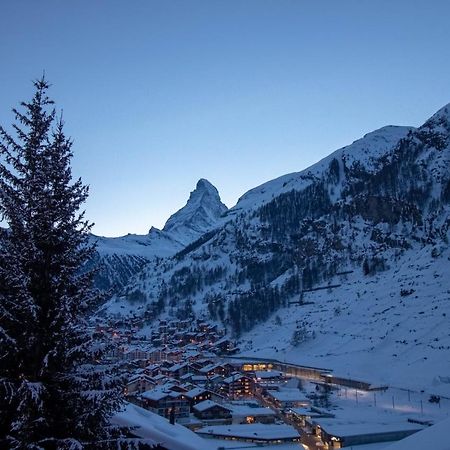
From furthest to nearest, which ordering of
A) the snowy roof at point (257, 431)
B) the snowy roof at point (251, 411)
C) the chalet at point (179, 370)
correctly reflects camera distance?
the chalet at point (179, 370)
the snowy roof at point (251, 411)
the snowy roof at point (257, 431)

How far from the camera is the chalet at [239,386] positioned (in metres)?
71.8

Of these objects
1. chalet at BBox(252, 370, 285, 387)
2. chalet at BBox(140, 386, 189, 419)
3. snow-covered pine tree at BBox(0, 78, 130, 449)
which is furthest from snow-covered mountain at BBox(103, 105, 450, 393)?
snow-covered pine tree at BBox(0, 78, 130, 449)

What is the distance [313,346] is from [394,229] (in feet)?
213

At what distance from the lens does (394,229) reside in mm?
143875

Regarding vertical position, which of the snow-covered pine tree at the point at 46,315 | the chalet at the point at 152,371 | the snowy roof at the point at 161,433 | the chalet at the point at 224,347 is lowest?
the chalet at the point at 224,347

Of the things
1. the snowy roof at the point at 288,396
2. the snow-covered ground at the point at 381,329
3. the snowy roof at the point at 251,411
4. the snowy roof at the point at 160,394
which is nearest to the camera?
the snowy roof at the point at 251,411

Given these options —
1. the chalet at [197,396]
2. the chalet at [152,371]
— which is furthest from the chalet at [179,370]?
the chalet at [197,396]

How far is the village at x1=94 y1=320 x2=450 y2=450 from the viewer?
135 feet

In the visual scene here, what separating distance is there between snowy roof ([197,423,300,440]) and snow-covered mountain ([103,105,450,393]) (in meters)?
22.6

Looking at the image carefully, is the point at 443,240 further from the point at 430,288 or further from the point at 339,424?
the point at 339,424

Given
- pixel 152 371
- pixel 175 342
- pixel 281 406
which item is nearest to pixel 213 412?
pixel 281 406

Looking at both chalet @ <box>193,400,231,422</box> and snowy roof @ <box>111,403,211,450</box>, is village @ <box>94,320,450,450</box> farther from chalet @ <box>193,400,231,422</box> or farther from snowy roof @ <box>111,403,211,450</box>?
snowy roof @ <box>111,403,211,450</box>

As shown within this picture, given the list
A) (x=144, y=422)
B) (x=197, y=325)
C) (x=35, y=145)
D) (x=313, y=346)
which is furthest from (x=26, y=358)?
(x=197, y=325)

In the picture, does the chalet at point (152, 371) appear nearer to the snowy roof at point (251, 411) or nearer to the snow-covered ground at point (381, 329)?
the snow-covered ground at point (381, 329)
